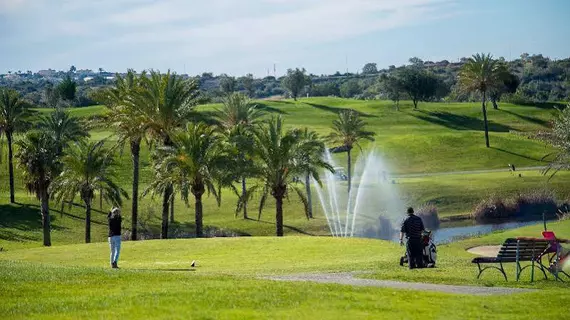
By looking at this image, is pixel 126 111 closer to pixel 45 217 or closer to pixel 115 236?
pixel 45 217

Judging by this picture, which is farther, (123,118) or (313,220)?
(313,220)

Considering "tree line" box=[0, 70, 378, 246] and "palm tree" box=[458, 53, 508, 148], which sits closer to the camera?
"tree line" box=[0, 70, 378, 246]

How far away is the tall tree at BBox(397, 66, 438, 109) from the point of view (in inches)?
5640

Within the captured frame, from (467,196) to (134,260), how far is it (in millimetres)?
46563

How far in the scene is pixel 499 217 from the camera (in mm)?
69938

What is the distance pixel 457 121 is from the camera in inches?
5153

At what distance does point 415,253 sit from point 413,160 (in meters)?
73.8

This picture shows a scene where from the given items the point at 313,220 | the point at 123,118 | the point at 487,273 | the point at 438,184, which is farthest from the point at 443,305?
the point at 438,184

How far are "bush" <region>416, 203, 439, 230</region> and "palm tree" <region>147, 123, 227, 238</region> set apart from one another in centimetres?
2082

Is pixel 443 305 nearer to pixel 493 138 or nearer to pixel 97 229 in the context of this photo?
pixel 97 229

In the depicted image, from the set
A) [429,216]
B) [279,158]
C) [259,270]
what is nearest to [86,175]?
[279,158]

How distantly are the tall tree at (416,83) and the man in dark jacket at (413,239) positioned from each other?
117801 mm

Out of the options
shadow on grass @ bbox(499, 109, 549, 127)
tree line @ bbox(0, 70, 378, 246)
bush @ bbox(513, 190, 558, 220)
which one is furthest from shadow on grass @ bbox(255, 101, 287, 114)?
tree line @ bbox(0, 70, 378, 246)

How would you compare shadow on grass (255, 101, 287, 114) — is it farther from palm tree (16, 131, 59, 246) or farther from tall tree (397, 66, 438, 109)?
palm tree (16, 131, 59, 246)
